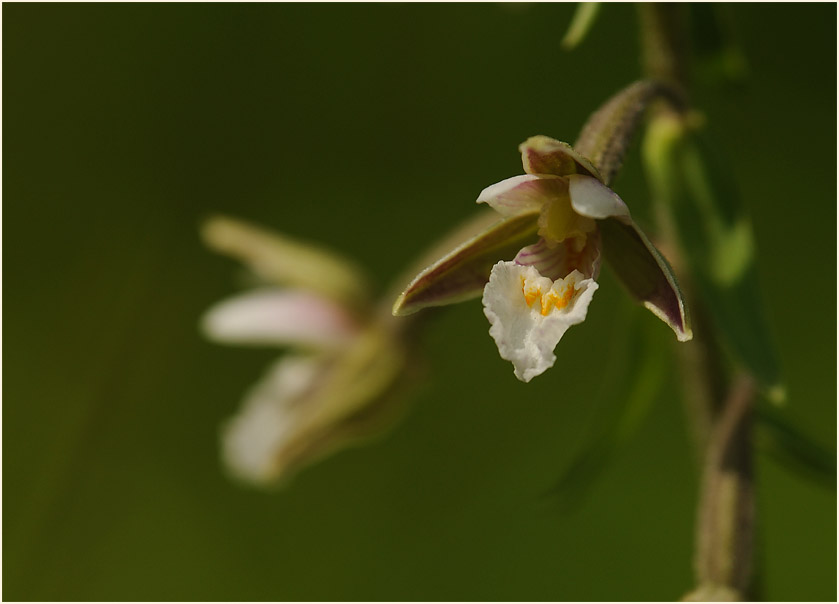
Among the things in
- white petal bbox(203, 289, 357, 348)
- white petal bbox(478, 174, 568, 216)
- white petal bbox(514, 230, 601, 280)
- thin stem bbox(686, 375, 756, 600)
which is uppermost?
white petal bbox(203, 289, 357, 348)

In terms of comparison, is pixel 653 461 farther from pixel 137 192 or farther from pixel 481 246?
pixel 481 246

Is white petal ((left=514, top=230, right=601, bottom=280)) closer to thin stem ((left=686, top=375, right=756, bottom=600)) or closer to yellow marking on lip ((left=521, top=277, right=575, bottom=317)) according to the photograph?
yellow marking on lip ((left=521, top=277, right=575, bottom=317))

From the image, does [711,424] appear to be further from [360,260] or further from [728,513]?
[360,260]

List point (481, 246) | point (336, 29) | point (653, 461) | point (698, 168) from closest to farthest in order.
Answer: point (481, 246) → point (698, 168) → point (653, 461) → point (336, 29)

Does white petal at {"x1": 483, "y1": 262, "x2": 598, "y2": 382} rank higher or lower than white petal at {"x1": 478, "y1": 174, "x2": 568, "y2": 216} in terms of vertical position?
lower

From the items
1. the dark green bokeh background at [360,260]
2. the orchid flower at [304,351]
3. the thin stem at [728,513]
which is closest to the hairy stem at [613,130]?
the thin stem at [728,513]

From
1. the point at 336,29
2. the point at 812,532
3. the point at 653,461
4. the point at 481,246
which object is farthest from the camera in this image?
the point at 336,29

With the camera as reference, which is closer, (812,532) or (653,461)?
(812,532)

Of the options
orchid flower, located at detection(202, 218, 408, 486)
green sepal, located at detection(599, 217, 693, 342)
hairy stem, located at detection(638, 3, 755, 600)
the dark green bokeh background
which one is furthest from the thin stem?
the dark green bokeh background

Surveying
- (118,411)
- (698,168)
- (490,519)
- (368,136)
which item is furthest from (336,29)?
(698,168)

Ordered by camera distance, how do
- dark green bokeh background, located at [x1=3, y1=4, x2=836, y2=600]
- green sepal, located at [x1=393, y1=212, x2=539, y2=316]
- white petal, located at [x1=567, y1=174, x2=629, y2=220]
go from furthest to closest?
dark green bokeh background, located at [x1=3, y1=4, x2=836, y2=600] → green sepal, located at [x1=393, y1=212, x2=539, y2=316] → white petal, located at [x1=567, y1=174, x2=629, y2=220]
